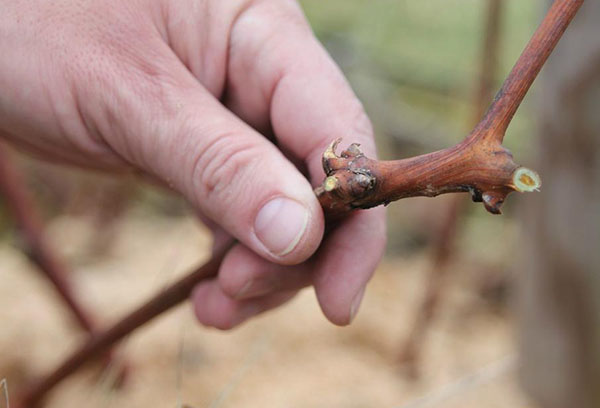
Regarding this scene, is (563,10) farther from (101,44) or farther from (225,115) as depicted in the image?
(101,44)

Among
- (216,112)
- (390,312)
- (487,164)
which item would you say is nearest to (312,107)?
(216,112)

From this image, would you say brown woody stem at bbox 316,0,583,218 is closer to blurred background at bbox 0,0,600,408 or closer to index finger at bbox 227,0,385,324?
index finger at bbox 227,0,385,324

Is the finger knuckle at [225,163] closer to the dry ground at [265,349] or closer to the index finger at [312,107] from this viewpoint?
the index finger at [312,107]

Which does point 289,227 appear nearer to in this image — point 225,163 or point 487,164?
point 225,163

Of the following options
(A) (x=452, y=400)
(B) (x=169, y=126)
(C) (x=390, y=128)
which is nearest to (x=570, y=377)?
(A) (x=452, y=400)

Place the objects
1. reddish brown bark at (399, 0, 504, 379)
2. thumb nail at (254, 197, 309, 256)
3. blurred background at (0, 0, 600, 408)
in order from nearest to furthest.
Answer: thumb nail at (254, 197, 309, 256), blurred background at (0, 0, 600, 408), reddish brown bark at (399, 0, 504, 379)

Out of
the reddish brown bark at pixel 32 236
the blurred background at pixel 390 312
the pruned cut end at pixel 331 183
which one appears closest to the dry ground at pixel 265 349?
the blurred background at pixel 390 312

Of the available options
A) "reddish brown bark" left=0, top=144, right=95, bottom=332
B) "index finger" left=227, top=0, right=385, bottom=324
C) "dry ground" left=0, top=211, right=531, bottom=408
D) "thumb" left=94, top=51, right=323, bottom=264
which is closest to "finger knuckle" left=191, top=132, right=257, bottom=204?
"thumb" left=94, top=51, right=323, bottom=264
